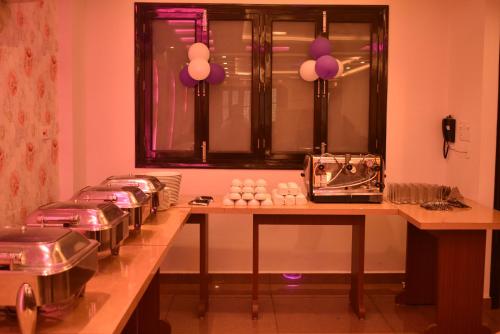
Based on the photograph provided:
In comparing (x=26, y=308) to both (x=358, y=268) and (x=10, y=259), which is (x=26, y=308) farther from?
(x=358, y=268)

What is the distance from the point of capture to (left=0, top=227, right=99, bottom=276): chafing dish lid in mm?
1325

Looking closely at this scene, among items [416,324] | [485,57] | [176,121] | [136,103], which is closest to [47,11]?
[136,103]

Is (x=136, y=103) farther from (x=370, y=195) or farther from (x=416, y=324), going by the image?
(x=416, y=324)

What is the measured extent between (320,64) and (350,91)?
489mm

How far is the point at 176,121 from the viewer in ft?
13.8

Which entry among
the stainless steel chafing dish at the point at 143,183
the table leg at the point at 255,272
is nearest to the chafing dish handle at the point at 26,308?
the stainless steel chafing dish at the point at 143,183

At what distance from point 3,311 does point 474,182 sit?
327cm

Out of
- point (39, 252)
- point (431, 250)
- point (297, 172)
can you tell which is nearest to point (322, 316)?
point (431, 250)

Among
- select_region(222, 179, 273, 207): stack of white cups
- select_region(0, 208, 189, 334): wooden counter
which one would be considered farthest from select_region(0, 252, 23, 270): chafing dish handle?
select_region(222, 179, 273, 207): stack of white cups

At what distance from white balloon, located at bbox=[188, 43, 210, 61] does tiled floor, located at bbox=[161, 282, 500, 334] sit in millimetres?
1859

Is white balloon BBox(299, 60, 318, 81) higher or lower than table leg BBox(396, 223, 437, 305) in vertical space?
higher

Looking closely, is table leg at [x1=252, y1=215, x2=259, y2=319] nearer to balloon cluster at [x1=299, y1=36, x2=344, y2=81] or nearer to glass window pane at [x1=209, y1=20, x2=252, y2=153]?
glass window pane at [x1=209, y1=20, x2=252, y2=153]

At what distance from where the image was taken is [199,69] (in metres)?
3.88

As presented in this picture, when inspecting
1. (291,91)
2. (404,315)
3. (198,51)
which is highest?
(198,51)
